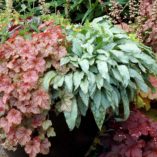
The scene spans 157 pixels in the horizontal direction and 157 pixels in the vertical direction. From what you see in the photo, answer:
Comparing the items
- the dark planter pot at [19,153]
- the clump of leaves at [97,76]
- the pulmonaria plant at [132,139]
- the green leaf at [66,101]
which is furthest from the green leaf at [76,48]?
the dark planter pot at [19,153]

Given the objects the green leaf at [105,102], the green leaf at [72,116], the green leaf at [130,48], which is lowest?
the green leaf at [72,116]

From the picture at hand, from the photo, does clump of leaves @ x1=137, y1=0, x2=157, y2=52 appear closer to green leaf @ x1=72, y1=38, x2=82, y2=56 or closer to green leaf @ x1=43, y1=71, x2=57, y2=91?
green leaf @ x1=72, y1=38, x2=82, y2=56

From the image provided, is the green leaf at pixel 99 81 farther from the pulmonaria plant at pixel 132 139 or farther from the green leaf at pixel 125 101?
the pulmonaria plant at pixel 132 139

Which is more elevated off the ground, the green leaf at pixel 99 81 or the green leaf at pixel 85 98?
the green leaf at pixel 99 81

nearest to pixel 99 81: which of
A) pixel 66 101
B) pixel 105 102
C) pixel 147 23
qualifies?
pixel 105 102

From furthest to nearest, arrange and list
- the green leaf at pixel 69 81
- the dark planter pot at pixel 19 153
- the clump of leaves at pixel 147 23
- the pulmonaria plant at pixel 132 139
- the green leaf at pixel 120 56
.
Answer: the clump of leaves at pixel 147 23
the dark planter pot at pixel 19 153
the pulmonaria plant at pixel 132 139
the green leaf at pixel 120 56
the green leaf at pixel 69 81

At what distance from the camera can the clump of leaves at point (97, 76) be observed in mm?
3303

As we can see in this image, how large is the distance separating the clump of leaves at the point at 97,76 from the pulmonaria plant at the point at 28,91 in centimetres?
9

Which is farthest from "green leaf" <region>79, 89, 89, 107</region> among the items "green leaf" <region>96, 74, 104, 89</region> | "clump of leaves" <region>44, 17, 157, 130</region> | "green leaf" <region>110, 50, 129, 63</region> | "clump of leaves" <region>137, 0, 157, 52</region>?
"clump of leaves" <region>137, 0, 157, 52</region>

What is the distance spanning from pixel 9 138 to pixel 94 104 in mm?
677

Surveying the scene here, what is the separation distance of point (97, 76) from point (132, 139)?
1.99ft

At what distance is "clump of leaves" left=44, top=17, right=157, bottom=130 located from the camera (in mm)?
3303

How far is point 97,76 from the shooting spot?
11.0 ft

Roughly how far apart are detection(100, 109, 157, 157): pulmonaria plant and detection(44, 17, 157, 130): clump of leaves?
16 centimetres
